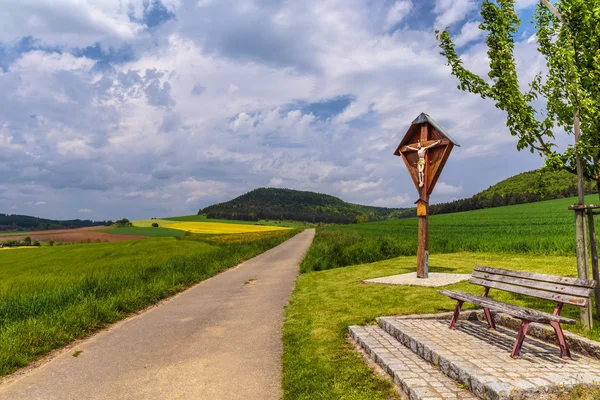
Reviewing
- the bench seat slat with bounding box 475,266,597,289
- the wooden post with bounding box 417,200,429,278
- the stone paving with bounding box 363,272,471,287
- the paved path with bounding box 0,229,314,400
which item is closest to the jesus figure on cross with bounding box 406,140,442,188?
the wooden post with bounding box 417,200,429,278

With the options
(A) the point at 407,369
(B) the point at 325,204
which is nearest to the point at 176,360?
(A) the point at 407,369

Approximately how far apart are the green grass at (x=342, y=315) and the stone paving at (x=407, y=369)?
0.21m

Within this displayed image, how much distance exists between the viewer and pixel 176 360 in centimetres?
596

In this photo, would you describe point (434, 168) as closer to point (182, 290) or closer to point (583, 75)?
point (583, 75)

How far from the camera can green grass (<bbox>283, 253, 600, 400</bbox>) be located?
15.2ft

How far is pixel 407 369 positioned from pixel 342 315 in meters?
3.19

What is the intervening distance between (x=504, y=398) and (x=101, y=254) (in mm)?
28411

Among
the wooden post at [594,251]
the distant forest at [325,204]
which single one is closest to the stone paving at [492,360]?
the wooden post at [594,251]

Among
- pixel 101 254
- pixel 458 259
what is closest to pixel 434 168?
pixel 458 259

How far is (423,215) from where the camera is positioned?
12406 millimetres

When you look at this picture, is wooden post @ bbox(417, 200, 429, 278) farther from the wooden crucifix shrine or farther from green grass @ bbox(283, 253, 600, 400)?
green grass @ bbox(283, 253, 600, 400)

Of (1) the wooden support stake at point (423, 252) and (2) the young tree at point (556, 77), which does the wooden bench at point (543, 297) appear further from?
(1) the wooden support stake at point (423, 252)

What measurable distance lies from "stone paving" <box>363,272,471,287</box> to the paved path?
319cm

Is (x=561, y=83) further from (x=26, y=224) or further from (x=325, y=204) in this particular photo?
(x=325, y=204)
